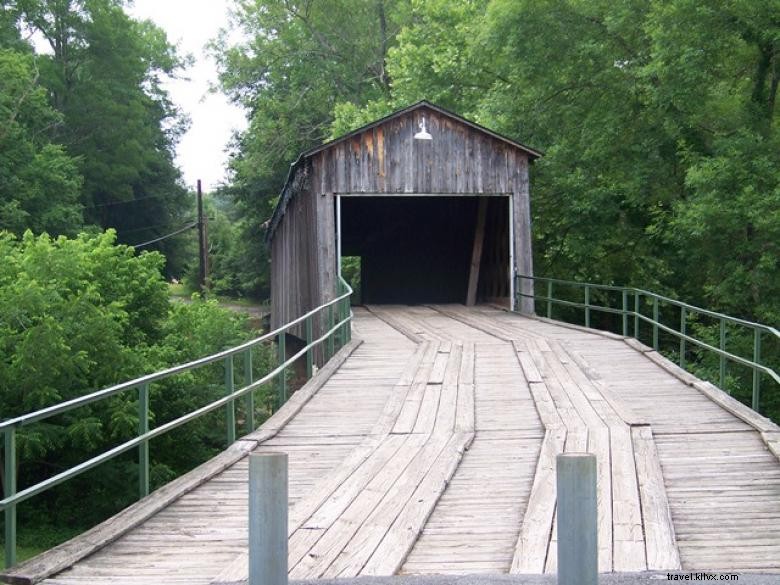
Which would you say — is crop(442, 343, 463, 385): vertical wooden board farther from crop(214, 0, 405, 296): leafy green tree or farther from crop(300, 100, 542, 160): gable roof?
crop(214, 0, 405, 296): leafy green tree

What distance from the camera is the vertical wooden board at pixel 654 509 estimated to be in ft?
16.5

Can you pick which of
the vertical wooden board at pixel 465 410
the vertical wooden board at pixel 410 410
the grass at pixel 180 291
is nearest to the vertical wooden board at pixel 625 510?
the vertical wooden board at pixel 465 410

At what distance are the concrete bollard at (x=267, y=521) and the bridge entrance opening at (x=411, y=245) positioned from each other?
891 inches

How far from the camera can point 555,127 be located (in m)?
24.9

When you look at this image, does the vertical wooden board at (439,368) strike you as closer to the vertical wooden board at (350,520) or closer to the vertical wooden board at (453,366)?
the vertical wooden board at (453,366)

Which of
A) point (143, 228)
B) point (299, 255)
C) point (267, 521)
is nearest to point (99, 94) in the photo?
point (143, 228)

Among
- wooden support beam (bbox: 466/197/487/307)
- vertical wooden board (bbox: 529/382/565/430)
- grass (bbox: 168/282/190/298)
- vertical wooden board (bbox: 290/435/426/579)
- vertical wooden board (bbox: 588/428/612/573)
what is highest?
wooden support beam (bbox: 466/197/487/307)

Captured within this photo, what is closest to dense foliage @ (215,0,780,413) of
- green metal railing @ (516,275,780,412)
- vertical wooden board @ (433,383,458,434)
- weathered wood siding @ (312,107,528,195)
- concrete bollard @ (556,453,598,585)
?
green metal railing @ (516,275,780,412)

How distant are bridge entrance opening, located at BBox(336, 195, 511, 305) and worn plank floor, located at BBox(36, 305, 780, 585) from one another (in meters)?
14.9

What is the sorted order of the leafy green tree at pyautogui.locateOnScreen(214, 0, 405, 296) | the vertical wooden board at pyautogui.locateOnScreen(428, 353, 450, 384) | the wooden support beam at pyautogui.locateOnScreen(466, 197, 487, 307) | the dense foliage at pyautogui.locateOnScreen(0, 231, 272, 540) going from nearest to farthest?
the vertical wooden board at pyautogui.locateOnScreen(428, 353, 450, 384) → the dense foliage at pyautogui.locateOnScreen(0, 231, 272, 540) → the wooden support beam at pyautogui.locateOnScreen(466, 197, 487, 307) → the leafy green tree at pyautogui.locateOnScreen(214, 0, 405, 296)

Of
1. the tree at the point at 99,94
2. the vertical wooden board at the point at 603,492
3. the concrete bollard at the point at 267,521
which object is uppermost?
the tree at the point at 99,94

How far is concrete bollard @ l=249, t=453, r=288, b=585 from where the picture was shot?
354 cm

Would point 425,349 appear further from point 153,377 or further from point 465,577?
point 465,577

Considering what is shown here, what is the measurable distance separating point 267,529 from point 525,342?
37.6 feet
